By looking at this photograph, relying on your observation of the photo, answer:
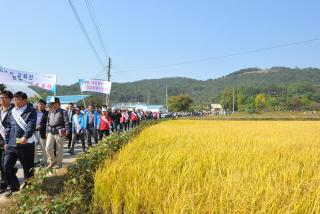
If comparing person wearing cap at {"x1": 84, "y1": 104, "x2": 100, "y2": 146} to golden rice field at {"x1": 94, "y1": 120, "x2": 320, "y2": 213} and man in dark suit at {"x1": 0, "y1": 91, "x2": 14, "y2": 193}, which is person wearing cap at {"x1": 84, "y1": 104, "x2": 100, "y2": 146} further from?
golden rice field at {"x1": 94, "y1": 120, "x2": 320, "y2": 213}

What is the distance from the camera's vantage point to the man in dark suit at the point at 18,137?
5.55 m

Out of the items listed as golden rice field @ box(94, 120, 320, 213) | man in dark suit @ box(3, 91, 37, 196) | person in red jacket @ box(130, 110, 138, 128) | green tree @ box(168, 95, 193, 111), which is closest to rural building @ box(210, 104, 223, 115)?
green tree @ box(168, 95, 193, 111)

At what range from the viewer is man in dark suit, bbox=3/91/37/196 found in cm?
555

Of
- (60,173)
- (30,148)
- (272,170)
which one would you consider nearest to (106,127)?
(60,173)

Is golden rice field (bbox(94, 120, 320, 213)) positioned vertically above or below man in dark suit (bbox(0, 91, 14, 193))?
below

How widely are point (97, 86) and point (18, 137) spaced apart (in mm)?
15237

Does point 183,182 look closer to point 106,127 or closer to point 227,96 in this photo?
point 106,127

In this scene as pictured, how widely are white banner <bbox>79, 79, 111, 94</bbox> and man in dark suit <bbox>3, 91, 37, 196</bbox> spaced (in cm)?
1469

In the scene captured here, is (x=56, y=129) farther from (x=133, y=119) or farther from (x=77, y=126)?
(x=133, y=119)

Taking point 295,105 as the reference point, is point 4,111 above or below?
below

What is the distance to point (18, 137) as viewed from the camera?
5.58m

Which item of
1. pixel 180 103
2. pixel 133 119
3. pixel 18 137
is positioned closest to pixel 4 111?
pixel 18 137

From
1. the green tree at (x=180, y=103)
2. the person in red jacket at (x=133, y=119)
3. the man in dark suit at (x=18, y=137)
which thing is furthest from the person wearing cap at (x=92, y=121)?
the green tree at (x=180, y=103)

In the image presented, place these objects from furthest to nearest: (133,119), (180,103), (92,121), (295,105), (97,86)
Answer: (295,105)
(180,103)
(133,119)
(97,86)
(92,121)
